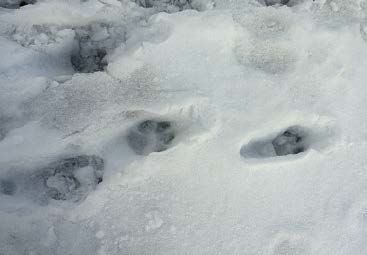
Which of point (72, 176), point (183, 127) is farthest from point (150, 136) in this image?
point (72, 176)

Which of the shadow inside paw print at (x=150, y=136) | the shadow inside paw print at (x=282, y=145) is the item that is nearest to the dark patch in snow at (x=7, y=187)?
the shadow inside paw print at (x=150, y=136)

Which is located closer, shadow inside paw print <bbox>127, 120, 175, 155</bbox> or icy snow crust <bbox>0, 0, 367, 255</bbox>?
icy snow crust <bbox>0, 0, 367, 255</bbox>

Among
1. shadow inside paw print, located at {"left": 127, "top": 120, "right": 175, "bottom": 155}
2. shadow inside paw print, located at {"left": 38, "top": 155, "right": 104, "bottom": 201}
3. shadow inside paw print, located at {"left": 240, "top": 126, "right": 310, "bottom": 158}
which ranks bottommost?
shadow inside paw print, located at {"left": 38, "top": 155, "right": 104, "bottom": 201}

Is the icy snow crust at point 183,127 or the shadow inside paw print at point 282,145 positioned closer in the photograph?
the icy snow crust at point 183,127

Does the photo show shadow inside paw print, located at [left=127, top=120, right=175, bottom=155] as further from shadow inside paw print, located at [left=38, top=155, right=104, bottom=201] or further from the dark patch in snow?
the dark patch in snow

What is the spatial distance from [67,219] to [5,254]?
0.17 metres

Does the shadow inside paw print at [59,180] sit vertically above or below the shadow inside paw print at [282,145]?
below

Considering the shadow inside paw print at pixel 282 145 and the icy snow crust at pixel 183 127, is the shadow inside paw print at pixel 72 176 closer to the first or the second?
the icy snow crust at pixel 183 127

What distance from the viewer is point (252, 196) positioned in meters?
1.27

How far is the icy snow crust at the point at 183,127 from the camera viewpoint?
4.05 ft

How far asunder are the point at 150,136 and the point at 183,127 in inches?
4.0

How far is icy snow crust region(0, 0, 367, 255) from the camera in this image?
1.24 metres

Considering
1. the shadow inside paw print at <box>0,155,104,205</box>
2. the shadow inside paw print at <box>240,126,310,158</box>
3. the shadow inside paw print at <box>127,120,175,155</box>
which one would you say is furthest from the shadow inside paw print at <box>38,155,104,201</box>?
the shadow inside paw print at <box>240,126,310,158</box>

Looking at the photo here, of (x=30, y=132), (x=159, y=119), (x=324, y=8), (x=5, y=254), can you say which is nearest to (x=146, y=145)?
(x=159, y=119)
